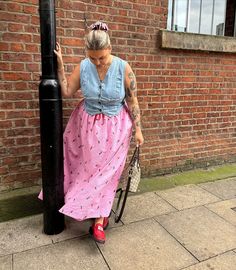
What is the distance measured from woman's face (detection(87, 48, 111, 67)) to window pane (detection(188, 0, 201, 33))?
2070mm

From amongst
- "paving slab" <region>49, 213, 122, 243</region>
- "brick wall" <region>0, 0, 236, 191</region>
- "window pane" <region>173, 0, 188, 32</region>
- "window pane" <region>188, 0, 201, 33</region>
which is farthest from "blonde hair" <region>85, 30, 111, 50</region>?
"window pane" <region>188, 0, 201, 33</region>

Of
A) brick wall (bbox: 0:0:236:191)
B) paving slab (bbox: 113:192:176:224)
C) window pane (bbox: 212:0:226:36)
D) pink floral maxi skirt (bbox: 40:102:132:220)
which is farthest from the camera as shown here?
window pane (bbox: 212:0:226:36)

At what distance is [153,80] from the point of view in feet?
11.1

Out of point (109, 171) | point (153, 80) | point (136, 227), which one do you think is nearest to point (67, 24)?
point (153, 80)

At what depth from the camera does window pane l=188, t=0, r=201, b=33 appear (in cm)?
385

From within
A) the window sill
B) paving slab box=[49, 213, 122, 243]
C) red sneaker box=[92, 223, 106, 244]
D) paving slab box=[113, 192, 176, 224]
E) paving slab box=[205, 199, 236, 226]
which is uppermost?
the window sill

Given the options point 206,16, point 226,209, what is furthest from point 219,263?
point 206,16

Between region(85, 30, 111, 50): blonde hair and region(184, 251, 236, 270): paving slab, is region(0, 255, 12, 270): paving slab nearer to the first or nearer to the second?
region(184, 251, 236, 270): paving slab

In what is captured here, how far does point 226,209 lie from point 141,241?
43.7 inches

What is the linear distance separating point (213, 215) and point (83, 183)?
4.51 ft

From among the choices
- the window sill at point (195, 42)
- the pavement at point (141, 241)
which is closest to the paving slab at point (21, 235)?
the pavement at point (141, 241)

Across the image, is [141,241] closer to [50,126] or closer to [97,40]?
[50,126]

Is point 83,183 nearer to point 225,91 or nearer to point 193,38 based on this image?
point 193,38

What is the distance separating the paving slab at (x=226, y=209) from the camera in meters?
2.84
